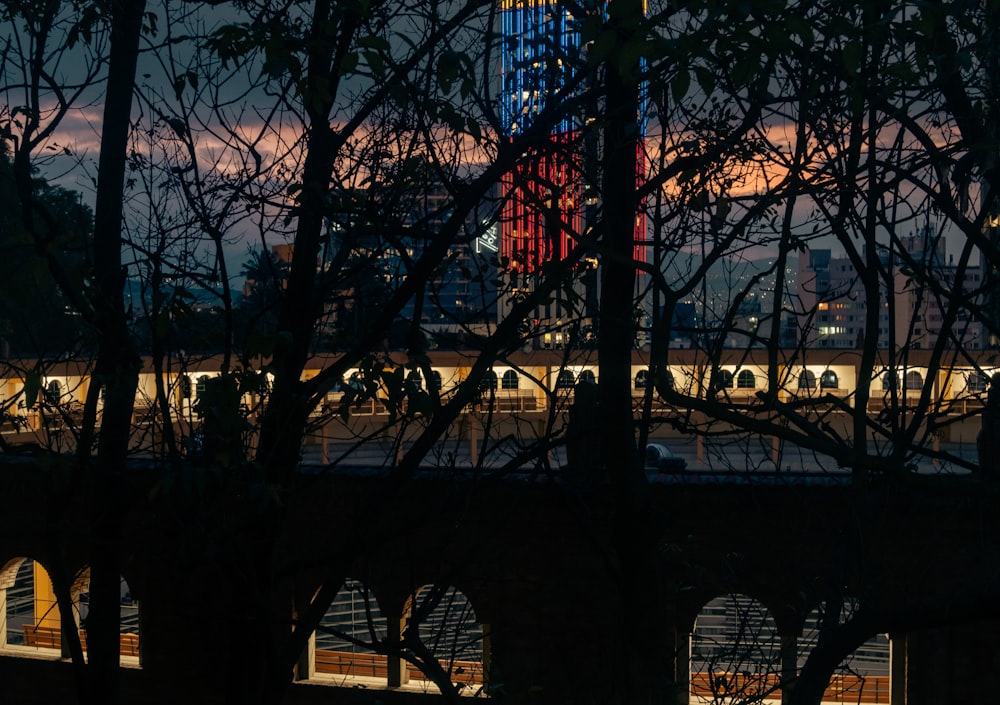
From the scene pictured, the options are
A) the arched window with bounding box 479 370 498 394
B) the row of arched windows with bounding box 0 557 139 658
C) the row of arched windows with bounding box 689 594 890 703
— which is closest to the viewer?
the arched window with bounding box 479 370 498 394

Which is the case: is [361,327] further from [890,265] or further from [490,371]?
[890,265]

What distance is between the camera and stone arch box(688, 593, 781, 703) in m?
5.34

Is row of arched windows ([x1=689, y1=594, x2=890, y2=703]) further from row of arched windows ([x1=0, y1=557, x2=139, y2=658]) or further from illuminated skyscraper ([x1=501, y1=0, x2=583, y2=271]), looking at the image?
row of arched windows ([x1=0, y1=557, x2=139, y2=658])

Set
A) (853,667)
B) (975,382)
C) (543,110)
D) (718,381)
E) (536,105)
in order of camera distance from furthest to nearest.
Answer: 1. (853,667)
2. (975,382)
3. (536,105)
4. (543,110)
5. (718,381)

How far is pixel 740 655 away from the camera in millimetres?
6035

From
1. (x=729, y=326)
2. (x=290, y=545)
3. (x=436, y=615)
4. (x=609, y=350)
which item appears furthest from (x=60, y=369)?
(x=729, y=326)

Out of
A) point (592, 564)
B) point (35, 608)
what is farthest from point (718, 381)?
point (35, 608)

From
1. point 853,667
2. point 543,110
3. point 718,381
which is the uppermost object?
point 543,110

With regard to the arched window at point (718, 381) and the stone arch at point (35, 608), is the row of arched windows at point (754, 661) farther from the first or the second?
the stone arch at point (35, 608)

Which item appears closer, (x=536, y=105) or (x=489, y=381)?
(x=489, y=381)

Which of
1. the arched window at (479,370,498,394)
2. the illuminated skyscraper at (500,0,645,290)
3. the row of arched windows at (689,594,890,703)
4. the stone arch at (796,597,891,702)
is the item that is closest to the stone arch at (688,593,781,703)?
the row of arched windows at (689,594,890,703)

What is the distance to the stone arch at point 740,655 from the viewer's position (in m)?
5.34

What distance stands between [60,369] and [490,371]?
14130mm

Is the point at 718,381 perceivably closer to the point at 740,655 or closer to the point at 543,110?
the point at 543,110
